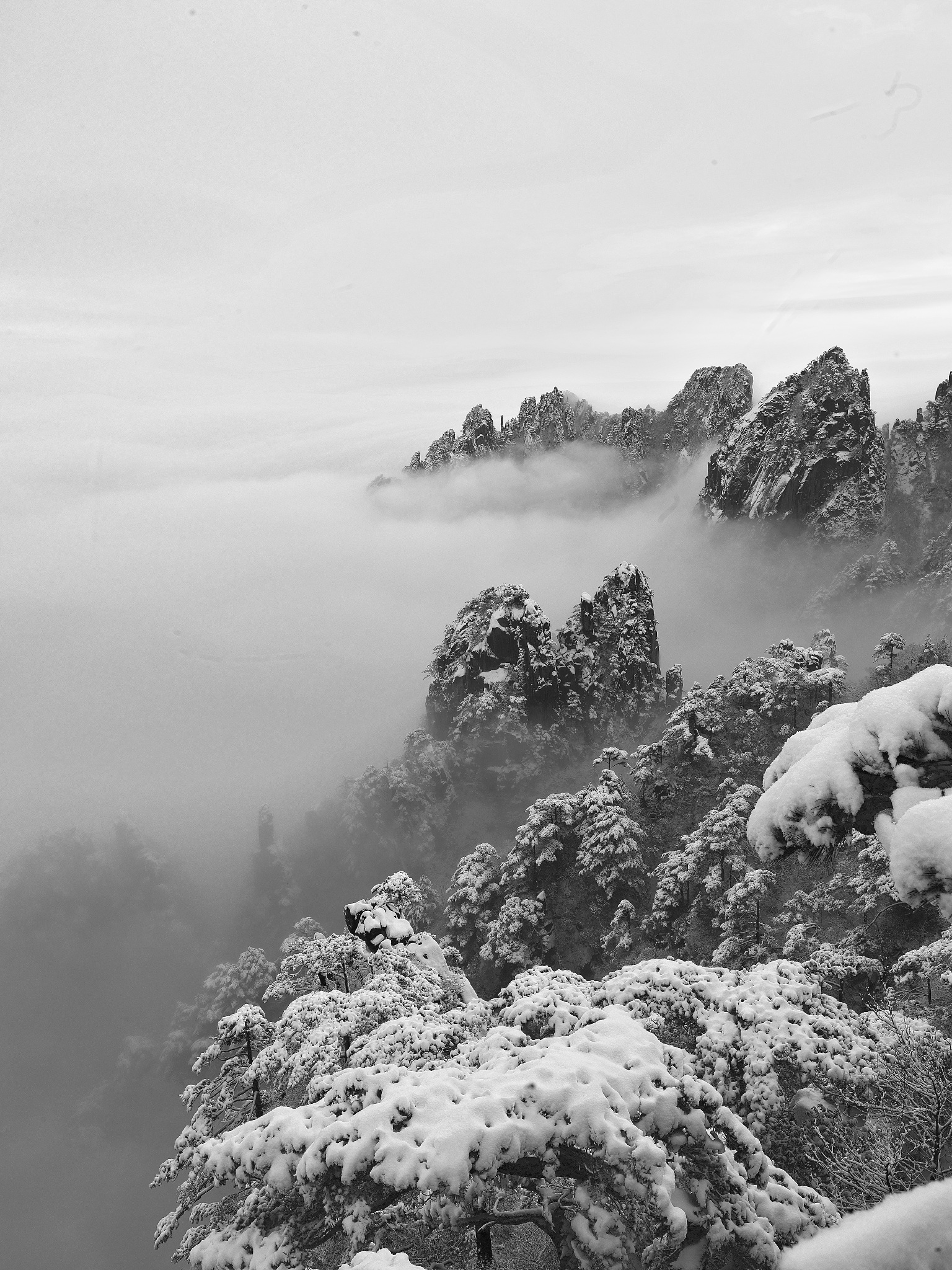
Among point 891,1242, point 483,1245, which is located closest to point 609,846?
point 483,1245

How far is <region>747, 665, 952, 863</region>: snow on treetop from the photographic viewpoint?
26.2ft

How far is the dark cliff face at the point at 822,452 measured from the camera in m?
84.1

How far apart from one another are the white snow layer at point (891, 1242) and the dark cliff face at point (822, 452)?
93.7 metres

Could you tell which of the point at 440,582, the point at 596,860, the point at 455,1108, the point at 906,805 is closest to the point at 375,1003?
the point at 455,1108

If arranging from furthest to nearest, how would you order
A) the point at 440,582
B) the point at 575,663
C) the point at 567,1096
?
the point at 440,582 → the point at 575,663 → the point at 567,1096

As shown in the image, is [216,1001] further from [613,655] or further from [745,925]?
[613,655]

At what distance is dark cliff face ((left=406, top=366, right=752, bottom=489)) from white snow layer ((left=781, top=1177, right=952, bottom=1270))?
12267 cm

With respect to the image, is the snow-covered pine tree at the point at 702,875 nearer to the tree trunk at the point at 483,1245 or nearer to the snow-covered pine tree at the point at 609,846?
the snow-covered pine tree at the point at 609,846

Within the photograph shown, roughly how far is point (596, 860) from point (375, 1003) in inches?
1079

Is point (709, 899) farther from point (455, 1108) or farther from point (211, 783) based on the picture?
point (211, 783)

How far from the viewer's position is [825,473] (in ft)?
283

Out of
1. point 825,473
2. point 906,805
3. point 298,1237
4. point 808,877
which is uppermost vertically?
point 825,473

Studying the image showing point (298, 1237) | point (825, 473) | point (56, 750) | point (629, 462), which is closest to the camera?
point (298, 1237)

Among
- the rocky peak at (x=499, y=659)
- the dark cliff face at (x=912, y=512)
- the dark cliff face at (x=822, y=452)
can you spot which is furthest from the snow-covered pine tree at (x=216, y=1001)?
the dark cliff face at (x=822, y=452)
